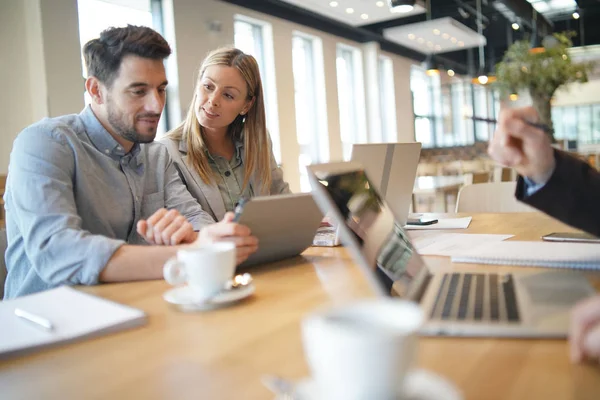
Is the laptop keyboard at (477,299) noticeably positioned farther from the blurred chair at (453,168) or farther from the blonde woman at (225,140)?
the blurred chair at (453,168)

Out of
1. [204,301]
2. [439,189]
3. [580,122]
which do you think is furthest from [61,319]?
[580,122]

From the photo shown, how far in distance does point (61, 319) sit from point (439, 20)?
8.53 metres

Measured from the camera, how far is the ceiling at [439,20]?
25.5 ft

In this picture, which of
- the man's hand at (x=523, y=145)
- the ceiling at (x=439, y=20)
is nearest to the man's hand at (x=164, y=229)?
the man's hand at (x=523, y=145)

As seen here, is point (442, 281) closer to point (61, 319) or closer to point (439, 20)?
point (61, 319)

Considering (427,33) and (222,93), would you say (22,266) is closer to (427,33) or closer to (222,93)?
(222,93)

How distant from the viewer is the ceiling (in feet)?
25.5

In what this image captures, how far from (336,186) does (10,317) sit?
0.62m

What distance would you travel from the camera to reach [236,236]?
3.70 ft

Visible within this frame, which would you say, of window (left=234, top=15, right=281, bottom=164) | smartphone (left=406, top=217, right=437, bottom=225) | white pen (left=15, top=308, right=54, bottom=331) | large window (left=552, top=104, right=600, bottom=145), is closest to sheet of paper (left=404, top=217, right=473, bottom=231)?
smartphone (left=406, top=217, right=437, bottom=225)

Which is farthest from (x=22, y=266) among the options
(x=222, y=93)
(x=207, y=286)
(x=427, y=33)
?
(x=427, y=33)

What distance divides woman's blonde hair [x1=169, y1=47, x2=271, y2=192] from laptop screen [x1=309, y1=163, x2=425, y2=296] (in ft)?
4.05

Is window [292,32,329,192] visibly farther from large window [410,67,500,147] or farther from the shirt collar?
the shirt collar

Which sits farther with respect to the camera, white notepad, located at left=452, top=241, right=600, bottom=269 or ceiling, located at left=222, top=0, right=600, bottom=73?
ceiling, located at left=222, top=0, right=600, bottom=73
